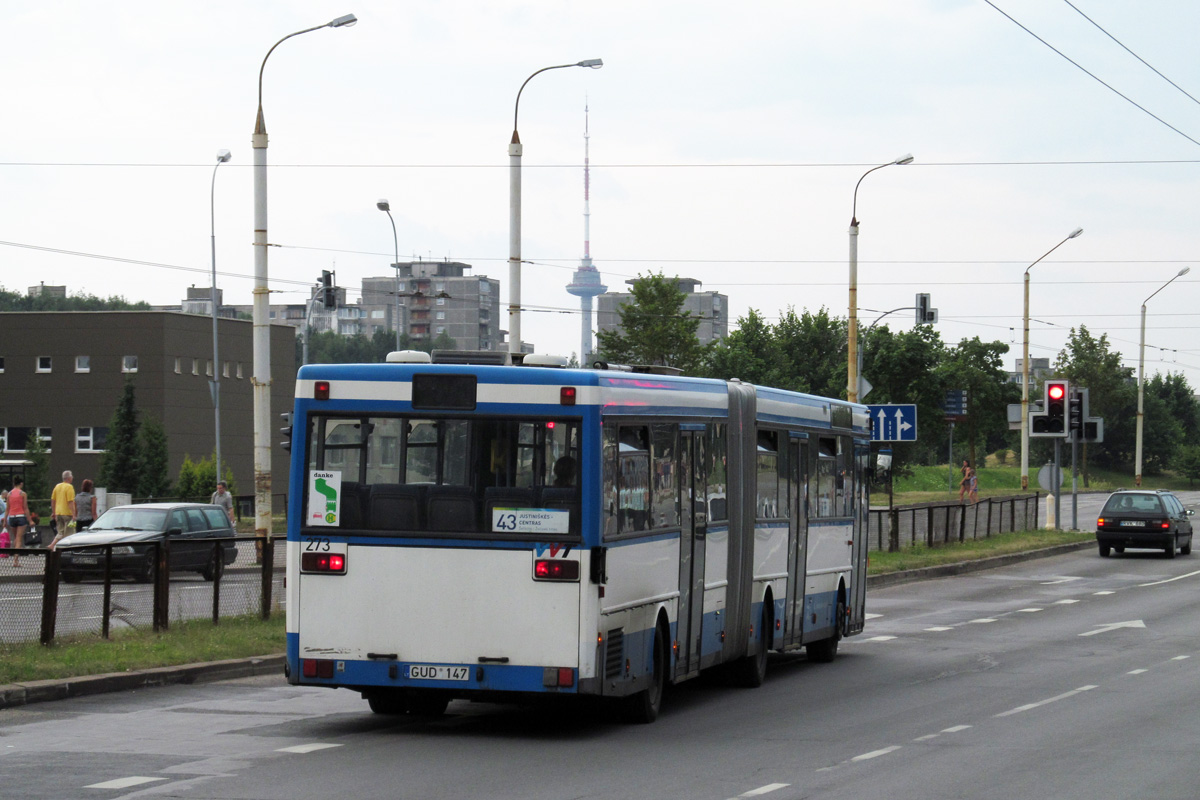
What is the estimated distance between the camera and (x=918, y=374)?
239 ft

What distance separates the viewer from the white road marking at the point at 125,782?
9062mm

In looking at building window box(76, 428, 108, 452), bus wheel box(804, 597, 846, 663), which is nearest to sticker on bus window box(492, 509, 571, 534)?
bus wheel box(804, 597, 846, 663)

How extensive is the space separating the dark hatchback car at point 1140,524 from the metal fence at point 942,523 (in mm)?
3220

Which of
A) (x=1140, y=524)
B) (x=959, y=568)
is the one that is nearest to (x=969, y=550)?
(x=959, y=568)

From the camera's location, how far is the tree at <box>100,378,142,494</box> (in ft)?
203

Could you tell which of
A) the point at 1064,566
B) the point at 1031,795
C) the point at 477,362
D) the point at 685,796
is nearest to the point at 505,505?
the point at 477,362

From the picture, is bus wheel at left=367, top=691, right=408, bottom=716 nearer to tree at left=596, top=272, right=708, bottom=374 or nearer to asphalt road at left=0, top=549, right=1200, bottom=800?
asphalt road at left=0, top=549, right=1200, bottom=800

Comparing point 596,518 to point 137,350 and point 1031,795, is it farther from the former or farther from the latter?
point 137,350

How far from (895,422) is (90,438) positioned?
175 feet

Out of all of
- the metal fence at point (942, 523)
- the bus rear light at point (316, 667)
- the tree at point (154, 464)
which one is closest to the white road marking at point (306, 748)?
the bus rear light at point (316, 667)

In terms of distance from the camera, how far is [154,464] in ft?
→ 203

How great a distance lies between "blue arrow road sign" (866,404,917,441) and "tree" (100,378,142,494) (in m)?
37.9

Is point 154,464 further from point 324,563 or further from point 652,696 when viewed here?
point 324,563

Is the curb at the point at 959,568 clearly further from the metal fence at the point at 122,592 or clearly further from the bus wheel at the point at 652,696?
the bus wheel at the point at 652,696
